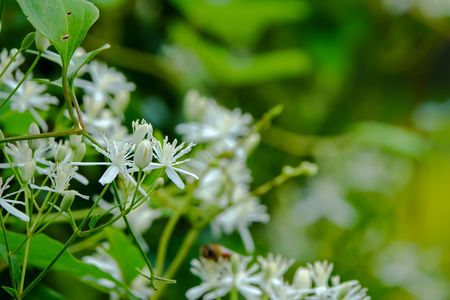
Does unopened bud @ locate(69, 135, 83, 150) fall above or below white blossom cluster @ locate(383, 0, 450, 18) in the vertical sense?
below

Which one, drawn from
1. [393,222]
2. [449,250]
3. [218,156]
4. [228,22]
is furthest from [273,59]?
[449,250]

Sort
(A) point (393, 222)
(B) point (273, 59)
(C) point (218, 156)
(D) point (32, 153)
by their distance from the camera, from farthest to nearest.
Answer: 1. (A) point (393, 222)
2. (B) point (273, 59)
3. (C) point (218, 156)
4. (D) point (32, 153)

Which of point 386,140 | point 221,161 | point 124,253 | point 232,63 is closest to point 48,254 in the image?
point 124,253

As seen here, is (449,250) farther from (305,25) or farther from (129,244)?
(129,244)

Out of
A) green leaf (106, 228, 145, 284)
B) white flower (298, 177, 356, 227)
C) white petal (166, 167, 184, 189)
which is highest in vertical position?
white flower (298, 177, 356, 227)

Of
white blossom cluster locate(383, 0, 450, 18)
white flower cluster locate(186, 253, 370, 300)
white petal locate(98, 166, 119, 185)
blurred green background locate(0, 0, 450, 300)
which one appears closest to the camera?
white petal locate(98, 166, 119, 185)

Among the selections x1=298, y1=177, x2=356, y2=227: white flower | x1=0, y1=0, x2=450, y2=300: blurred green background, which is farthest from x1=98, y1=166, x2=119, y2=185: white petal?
x1=298, y1=177, x2=356, y2=227: white flower

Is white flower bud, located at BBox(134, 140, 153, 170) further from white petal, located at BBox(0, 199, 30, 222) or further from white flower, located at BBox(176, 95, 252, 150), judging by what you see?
white flower, located at BBox(176, 95, 252, 150)

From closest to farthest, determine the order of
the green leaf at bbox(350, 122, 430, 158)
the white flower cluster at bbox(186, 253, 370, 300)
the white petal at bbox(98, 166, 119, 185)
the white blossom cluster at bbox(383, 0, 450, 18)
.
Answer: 1. the white petal at bbox(98, 166, 119, 185)
2. the white flower cluster at bbox(186, 253, 370, 300)
3. the green leaf at bbox(350, 122, 430, 158)
4. the white blossom cluster at bbox(383, 0, 450, 18)
